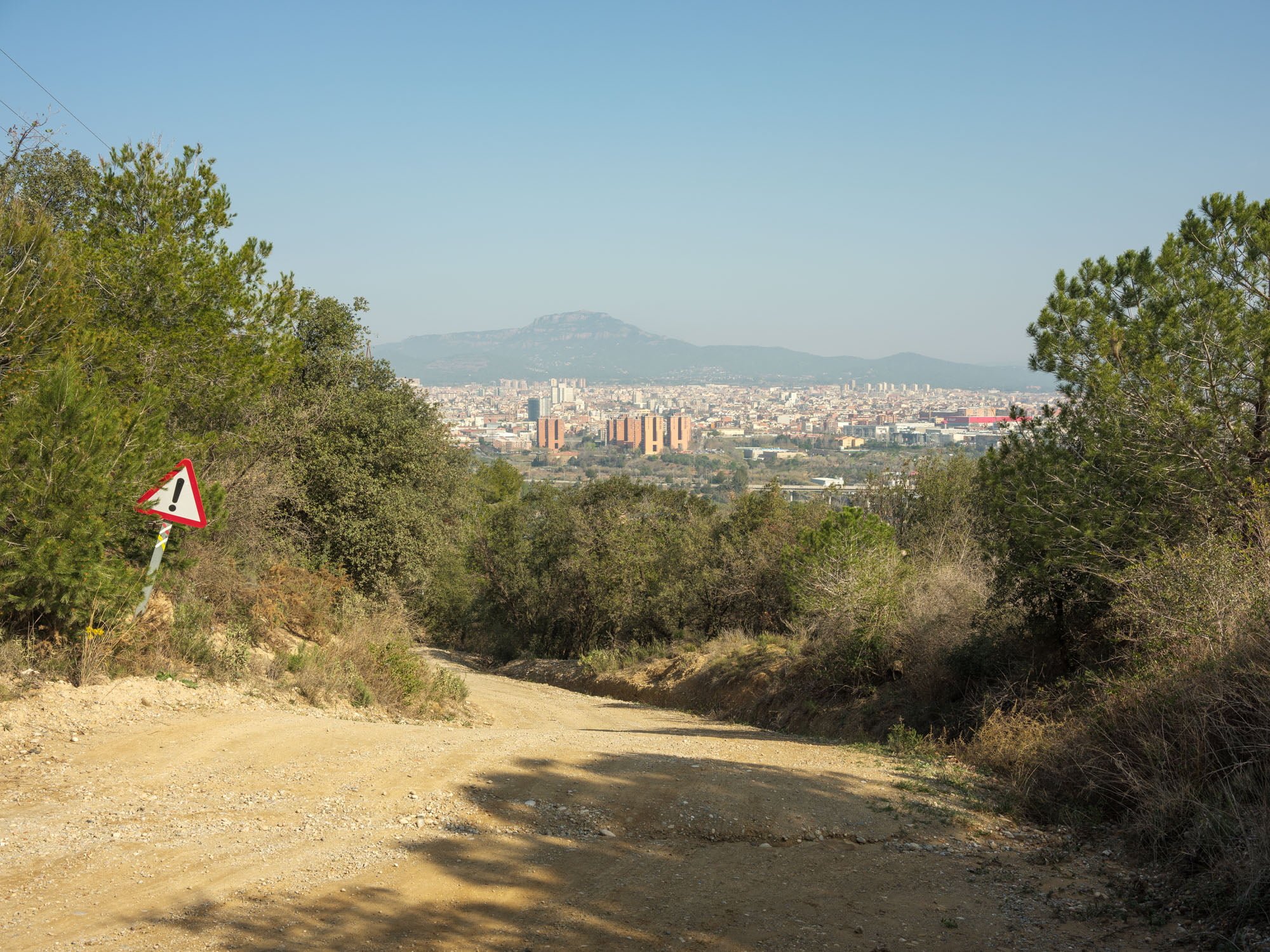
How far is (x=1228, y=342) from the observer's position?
448 inches

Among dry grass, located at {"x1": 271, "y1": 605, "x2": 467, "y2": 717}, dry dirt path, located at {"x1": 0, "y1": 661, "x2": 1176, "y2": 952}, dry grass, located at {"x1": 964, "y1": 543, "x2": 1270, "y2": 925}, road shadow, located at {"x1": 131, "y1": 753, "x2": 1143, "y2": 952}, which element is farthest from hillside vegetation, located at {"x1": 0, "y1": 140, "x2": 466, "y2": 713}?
dry grass, located at {"x1": 964, "y1": 543, "x2": 1270, "y2": 925}

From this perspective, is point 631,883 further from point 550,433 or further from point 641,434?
point 550,433

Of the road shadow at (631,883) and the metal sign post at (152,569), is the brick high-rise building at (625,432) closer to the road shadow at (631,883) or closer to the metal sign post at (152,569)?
the metal sign post at (152,569)

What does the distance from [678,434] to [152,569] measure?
15139cm

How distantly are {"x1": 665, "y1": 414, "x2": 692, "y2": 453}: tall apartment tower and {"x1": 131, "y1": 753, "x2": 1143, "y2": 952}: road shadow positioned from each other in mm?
149455

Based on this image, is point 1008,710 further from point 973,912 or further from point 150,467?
point 150,467

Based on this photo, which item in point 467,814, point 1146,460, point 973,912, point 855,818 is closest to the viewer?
point 973,912

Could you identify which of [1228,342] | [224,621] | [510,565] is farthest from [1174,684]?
[510,565]

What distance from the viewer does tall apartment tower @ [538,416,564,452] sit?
6382 inches

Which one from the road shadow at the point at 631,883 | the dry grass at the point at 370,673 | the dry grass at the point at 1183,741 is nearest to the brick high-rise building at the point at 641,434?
the dry grass at the point at 370,673

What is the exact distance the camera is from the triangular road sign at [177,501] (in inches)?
421

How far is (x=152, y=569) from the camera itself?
10672 millimetres

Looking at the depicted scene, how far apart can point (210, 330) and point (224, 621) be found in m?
5.95

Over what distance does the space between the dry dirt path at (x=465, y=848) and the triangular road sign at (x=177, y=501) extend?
194cm
